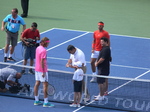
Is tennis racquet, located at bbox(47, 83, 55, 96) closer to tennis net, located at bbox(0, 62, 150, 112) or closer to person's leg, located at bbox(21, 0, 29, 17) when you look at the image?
tennis net, located at bbox(0, 62, 150, 112)

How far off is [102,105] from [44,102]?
67.8 inches

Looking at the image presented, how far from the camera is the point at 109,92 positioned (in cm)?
1434

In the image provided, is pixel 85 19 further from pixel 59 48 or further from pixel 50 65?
pixel 50 65

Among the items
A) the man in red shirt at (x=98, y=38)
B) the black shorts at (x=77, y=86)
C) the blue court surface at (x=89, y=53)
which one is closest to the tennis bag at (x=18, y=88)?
the blue court surface at (x=89, y=53)

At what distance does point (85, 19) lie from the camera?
26.0 m

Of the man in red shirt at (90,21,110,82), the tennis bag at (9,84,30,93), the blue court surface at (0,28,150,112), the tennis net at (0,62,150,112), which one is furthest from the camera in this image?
the blue court surface at (0,28,150,112)

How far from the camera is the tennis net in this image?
13.4 m

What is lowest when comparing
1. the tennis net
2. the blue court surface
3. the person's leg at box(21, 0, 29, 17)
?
the tennis net

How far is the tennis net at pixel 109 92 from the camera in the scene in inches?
529

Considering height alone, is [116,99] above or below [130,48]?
below

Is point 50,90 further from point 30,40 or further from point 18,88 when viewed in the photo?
point 30,40

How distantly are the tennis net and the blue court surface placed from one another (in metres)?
0.16

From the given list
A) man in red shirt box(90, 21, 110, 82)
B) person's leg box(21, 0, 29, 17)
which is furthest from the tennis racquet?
person's leg box(21, 0, 29, 17)

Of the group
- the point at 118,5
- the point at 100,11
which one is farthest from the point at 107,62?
the point at 118,5
